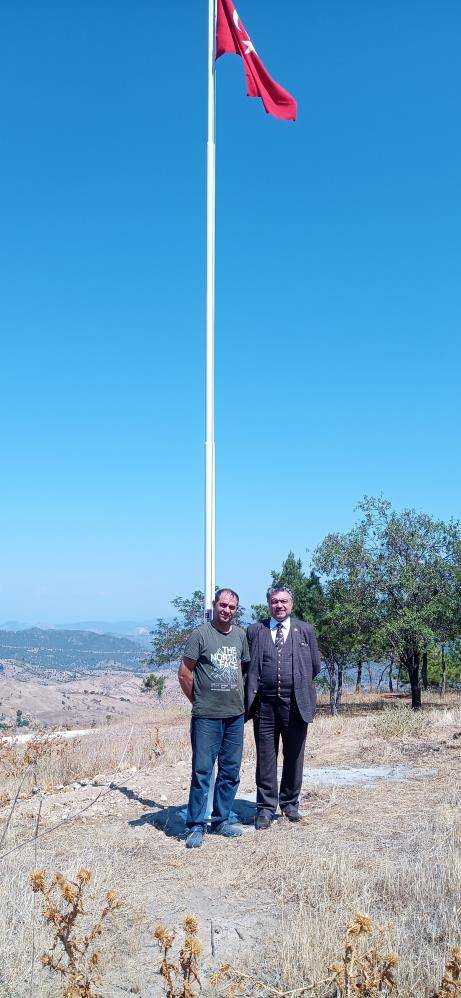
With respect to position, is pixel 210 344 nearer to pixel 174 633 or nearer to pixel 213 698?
pixel 213 698

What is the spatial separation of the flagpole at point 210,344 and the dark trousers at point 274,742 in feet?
3.19

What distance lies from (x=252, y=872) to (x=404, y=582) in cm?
1669

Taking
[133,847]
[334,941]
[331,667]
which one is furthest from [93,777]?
[331,667]

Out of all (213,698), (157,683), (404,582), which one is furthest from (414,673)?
(157,683)

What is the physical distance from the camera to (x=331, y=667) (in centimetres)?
2848

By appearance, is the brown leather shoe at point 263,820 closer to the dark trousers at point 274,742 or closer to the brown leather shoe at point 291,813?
the dark trousers at point 274,742

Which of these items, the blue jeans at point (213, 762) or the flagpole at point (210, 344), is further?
the flagpole at point (210, 344)

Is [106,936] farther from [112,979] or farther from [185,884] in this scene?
[185,884]

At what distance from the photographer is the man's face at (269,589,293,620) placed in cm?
646

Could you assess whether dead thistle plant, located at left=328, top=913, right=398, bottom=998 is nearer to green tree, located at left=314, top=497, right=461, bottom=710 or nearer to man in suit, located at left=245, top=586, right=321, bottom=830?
man in suit, located at left=245, top=586, right=321, bottom=830

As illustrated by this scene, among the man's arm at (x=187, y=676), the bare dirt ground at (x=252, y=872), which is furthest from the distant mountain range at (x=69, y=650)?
the man's arm at (x=187, y=676)

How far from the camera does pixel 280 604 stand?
21.2 feet

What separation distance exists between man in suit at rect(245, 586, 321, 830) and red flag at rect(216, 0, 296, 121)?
619 cm

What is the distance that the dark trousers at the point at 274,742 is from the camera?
21.4 feet
